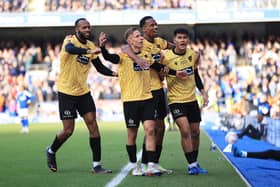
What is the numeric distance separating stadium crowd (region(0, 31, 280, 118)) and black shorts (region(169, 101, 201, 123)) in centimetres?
2049

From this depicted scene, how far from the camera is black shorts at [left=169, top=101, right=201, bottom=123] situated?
9.40m

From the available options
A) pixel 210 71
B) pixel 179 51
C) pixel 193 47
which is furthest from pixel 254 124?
pixel 193 47

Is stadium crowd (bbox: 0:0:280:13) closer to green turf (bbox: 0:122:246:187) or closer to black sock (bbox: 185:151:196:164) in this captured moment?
green turf (bbox: 0:122:246:187)

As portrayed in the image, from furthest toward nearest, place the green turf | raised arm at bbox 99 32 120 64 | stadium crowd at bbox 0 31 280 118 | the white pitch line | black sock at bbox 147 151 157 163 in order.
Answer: stadium crowd at bbox 0 31 280 118
black sock at bbox 147 151 157 163
raised arm at bbox 99 32 120 64
the green turf
the white pitch line

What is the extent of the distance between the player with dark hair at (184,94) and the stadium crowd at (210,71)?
2047 centimetres

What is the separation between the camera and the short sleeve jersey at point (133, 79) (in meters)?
9.20

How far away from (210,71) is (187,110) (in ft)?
82.7

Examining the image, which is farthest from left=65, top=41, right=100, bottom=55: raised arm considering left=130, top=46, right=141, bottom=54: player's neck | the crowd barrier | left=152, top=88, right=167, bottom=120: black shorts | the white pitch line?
the crowd barrier

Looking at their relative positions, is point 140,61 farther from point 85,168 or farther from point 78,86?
point 85,168

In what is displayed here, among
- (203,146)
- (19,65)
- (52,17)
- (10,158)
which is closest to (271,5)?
(52,17)

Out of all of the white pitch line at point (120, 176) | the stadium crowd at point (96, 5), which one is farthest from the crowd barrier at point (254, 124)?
the stadium crowd at point (96, 5)

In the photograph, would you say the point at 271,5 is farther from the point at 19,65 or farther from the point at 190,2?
the point at 19,65

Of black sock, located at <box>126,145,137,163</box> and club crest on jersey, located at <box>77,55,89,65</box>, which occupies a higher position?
club crest on jersey, located at <box>77,55,89,65</box>

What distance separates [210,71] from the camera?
3450 centimetres
